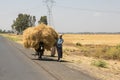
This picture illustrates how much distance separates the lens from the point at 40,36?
26594 mm

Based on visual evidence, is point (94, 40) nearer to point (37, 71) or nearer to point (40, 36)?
point (40, 36)

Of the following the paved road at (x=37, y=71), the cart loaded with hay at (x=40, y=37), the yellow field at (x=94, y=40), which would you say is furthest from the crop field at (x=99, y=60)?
the yellow field at (x=94, y=40)

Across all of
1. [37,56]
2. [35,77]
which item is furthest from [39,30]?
[35,77]

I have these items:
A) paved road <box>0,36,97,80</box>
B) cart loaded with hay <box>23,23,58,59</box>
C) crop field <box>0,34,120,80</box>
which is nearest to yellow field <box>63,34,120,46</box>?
crop field <box>0,34,120,80</box>

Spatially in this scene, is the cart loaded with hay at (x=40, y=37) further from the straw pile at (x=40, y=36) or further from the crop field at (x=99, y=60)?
the crop field at (x=99, y=60)

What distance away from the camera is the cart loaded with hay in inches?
1043

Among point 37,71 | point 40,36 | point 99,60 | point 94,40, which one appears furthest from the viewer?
point 94,40

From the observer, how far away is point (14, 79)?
14.7 m

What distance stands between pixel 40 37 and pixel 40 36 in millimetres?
73

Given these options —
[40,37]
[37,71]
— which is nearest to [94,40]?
[40,37]

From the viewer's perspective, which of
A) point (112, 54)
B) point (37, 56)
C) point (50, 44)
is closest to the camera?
point (50, 44)

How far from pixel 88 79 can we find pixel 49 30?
39.3 ft

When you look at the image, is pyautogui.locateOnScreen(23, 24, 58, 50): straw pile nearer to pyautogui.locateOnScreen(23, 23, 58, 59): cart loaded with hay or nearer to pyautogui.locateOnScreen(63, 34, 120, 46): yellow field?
pyautogui.locateOnScreen(23, 23, 58, 59): cart loaded with hay

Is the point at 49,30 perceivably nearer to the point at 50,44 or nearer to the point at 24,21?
the point at 50,44
